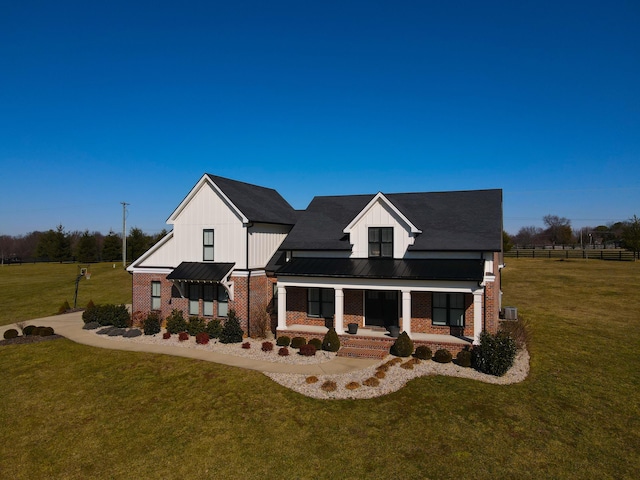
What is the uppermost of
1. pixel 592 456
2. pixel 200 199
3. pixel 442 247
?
pixel 200 199

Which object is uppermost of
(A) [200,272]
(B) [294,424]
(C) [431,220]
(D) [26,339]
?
(C) [431,220]

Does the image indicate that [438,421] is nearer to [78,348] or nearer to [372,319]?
[372,319]

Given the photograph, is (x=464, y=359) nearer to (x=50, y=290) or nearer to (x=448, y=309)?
(x=448, y=309)

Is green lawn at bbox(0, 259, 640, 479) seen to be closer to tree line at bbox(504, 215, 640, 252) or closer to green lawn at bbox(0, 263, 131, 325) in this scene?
green lawn at bbox(0, 263, 131, 325)

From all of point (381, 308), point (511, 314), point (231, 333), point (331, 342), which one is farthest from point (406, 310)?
point (511, 314)

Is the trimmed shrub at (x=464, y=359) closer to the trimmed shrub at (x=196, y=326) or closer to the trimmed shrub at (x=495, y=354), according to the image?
the trimmed shrub at (x=495, y=354)

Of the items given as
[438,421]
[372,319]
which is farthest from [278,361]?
[438,421]

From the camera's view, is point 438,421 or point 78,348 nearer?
point 438,421
